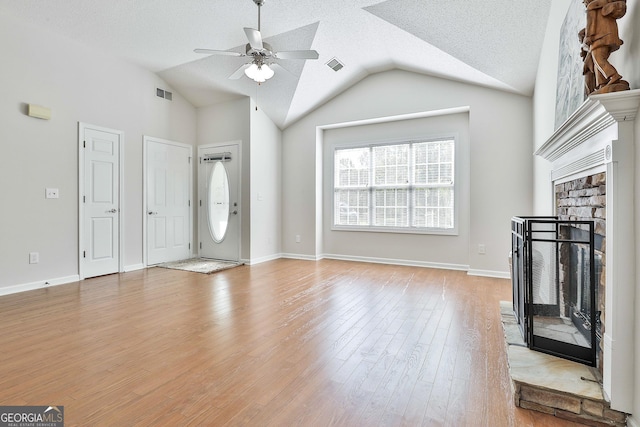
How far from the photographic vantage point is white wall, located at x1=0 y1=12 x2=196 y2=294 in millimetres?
3803

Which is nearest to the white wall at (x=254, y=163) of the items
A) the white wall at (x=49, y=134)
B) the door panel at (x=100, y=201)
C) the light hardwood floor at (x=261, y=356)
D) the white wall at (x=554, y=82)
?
the white wall at (x=49, y=134)

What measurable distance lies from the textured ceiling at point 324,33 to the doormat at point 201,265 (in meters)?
3.00

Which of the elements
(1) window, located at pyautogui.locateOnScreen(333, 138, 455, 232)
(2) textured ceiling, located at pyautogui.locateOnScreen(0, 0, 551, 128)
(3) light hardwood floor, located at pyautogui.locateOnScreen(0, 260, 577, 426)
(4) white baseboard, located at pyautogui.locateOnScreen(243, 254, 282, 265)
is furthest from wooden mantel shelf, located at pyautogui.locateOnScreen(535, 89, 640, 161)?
(4) white baseboard, located at pyautogui.locateOnScreen(243, 254, 282, 265)

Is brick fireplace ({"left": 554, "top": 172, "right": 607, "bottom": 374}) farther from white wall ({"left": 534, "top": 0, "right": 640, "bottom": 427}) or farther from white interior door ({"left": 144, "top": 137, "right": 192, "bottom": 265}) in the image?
white interior door ({"left": 144, "top": 137, "right": 192, "bottom": 265})

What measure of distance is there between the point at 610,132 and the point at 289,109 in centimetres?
481

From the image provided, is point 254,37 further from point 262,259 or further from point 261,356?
point 262,259

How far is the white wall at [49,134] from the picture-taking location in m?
3.80

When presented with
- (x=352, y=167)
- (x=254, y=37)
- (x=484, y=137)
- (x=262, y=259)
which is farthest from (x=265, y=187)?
(x=484, y=137)

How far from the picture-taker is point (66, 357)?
7.23 feet

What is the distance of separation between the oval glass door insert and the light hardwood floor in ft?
6.81

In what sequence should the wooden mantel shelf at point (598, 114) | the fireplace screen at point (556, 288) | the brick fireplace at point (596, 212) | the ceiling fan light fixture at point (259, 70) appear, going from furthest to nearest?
1. the ceiling fan light fixture at point (259, 70)
2. the fireplace screen at point (556, 288)
3. the brick fireplace at point (596, 212)
4. the wooden mantel shelf at point (598, 114)

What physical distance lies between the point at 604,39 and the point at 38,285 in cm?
569

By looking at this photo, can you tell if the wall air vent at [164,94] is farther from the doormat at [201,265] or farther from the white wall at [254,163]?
the doormat at [201,265]

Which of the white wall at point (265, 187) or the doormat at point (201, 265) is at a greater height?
the white wall at point (265, 187)
